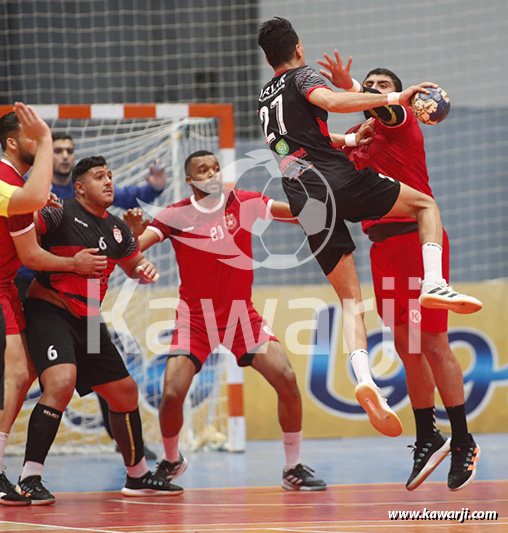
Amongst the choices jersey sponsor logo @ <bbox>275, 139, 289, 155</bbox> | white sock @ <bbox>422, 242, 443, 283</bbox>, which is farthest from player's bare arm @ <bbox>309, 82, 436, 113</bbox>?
white sock @ <bbox>422, 242, 443, 283</bbox>

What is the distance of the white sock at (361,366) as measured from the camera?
15.1ft

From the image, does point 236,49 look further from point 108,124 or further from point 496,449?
point 496,449

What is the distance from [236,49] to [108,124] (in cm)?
398

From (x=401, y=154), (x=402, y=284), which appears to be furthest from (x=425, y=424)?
(x=401, y=154)

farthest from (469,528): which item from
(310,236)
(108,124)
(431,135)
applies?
(431,135)

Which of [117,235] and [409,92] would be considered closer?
[409,92]

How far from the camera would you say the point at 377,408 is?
4.46 meters

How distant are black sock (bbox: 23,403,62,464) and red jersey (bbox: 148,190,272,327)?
4.78ft

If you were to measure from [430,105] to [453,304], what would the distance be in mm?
1032

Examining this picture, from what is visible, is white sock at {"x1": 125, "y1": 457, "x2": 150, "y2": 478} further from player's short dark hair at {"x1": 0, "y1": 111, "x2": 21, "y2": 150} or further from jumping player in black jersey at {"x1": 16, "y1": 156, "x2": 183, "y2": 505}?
player's short dark hair at {"x1": 0, "y1": 111, "x2": 21, "y2": 150}

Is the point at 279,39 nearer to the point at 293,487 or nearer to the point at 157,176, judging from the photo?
the point at 157,176

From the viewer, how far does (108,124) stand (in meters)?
9.16

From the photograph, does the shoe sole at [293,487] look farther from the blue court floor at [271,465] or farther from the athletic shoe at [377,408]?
the athletic shoe at [377,408]

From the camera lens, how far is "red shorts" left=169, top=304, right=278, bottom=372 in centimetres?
613
